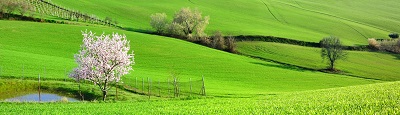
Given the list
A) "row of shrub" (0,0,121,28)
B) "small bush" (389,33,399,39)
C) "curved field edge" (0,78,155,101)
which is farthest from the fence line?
"small bush" (389,33,399,39)

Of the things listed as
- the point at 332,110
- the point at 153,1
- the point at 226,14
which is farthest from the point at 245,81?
the point at 153,1

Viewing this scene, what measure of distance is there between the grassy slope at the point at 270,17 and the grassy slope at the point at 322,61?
388 inches

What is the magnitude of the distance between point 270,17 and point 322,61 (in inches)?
1929

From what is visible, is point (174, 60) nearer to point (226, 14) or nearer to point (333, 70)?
point (333, 70)

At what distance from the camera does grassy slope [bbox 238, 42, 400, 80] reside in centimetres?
7900

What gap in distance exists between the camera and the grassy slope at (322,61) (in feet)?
259

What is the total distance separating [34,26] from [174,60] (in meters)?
31.8

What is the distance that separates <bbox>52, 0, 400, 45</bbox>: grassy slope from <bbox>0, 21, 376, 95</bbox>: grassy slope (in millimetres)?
26983

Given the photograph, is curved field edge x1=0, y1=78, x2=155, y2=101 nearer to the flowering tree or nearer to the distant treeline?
the flowering tree

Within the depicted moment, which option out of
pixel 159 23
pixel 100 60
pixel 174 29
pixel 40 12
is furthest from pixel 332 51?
pixel 40 12

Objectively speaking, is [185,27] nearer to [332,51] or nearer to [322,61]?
[322,61]

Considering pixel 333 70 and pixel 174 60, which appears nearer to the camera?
pixel 174 60

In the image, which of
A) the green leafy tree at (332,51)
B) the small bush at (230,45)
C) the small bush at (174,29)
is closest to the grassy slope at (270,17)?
the small bush at (174,29)

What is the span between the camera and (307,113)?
15.3 metres
